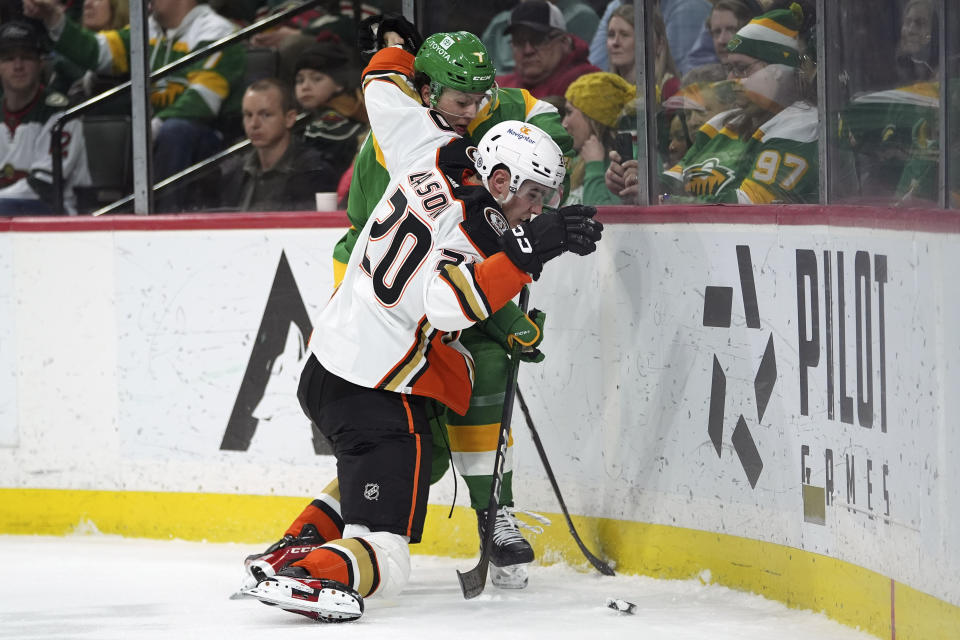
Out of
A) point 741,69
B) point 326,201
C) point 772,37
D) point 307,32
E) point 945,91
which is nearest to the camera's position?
point 945,91

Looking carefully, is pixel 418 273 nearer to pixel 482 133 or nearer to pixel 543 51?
pixel 482 133

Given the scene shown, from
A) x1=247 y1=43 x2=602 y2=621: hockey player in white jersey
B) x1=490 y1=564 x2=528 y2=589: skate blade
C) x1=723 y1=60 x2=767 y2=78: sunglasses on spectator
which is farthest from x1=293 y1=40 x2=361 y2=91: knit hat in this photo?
x1=490 y1=564 x2=528 y2=589: skate blade

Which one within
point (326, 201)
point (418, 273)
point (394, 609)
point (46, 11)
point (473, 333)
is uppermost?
point (46, 11)

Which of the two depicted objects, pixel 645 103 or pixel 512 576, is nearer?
pixel 512 576

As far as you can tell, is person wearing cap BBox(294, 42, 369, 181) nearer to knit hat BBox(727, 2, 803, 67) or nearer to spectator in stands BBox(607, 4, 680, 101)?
spectator in stands BBox(607, 4, 680, 101)

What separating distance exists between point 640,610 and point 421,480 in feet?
1.97

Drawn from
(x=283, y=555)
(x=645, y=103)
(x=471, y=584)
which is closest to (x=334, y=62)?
(x=645, y=103)

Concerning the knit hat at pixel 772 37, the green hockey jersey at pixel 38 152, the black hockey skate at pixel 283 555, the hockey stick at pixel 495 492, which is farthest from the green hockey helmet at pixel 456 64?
the green hockey jersey at pixel 38 152

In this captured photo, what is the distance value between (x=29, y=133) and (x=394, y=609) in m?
A: 2.45

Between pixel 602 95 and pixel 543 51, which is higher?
pixel 543 51

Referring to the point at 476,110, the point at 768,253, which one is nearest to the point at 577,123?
the point at 476,110

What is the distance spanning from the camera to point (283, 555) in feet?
11.4

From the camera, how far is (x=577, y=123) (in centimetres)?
416

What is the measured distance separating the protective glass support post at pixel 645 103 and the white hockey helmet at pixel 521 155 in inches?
19.5
